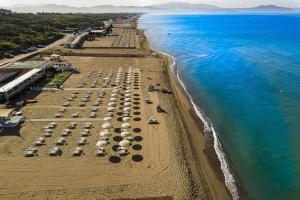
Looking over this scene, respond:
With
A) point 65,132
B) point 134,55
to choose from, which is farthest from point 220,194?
point 134,55

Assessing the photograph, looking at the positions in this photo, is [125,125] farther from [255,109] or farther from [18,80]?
[18,80]

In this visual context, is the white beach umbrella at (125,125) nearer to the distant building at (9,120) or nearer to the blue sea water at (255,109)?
the blue sea water at (255,109)

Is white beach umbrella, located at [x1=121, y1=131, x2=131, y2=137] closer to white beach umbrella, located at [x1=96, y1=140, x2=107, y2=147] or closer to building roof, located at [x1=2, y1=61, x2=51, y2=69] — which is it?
white beach umbrella, located at [x1=96, y1=140, x2=107, y2=147]

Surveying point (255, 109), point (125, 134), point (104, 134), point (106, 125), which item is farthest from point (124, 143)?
point (255, 109)

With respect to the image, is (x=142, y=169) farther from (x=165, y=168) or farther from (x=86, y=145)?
(x=86, y=145)

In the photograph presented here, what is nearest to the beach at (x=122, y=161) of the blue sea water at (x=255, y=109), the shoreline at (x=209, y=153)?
the shoreline at (x=209, y=153)

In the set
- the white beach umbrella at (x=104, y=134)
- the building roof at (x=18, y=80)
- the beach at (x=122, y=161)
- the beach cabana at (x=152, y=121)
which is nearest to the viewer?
the beach at (x=122, y=161)
